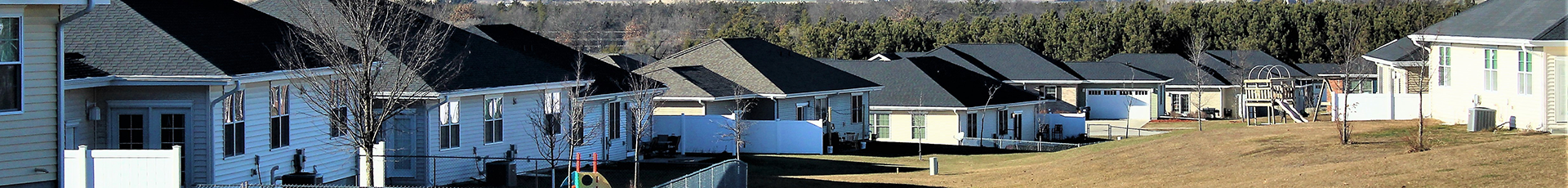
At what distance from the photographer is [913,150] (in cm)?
4588

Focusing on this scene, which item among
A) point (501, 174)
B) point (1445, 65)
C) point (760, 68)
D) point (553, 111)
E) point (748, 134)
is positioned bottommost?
point (501, 174)

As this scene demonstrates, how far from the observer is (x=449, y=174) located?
99.3ft

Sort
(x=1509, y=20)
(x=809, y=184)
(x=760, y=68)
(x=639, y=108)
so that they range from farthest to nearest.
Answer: (x=760, y=68)
(x=639, y=108)
(x=1509, y=20)
(x=809, y=184)

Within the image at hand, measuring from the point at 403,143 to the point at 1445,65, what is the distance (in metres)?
22.5

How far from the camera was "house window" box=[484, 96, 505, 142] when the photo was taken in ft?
104

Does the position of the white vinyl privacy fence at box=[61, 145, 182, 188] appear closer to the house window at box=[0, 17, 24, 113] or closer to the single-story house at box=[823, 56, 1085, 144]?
the house window at box=[0, 17, 24, 113]

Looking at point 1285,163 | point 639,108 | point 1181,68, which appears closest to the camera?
point 1285,163

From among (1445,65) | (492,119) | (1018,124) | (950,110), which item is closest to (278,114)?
(492,119)

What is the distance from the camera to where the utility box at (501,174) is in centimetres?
2786

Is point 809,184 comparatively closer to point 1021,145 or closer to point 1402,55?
point 1021,145

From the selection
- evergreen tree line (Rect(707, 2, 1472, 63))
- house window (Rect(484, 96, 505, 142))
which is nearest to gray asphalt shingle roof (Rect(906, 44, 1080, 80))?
evergreen tree line (Rect(707, 2, 1472, 63))

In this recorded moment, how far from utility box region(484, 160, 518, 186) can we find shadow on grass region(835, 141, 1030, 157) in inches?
601

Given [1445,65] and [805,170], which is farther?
[1445,65]

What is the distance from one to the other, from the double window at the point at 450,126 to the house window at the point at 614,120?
6204mm
